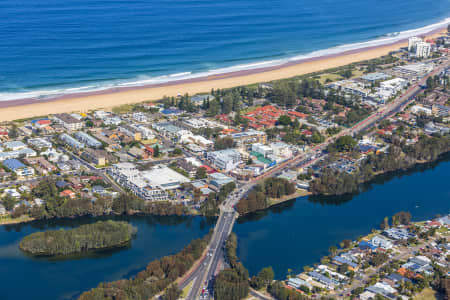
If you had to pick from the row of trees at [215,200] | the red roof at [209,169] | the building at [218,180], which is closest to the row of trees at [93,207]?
the row of trees at [215,200]

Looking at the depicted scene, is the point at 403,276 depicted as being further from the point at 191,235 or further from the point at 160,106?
the point at 160,106

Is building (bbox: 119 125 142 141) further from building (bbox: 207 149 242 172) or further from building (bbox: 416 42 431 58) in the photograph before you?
building (bbox: 416 42 431 58)

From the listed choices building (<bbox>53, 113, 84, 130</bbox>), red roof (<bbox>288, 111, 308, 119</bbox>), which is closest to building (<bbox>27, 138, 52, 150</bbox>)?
building (<bbox>53, 113, 84, 130</bbox>)

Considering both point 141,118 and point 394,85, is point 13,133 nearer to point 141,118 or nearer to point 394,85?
point 141,118

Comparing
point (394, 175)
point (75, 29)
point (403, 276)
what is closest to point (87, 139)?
point (394, 175)

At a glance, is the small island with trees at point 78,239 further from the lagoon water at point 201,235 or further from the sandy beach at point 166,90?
the sandy beach at point 166,90

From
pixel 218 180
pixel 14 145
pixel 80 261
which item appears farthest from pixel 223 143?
pixel 80 261
